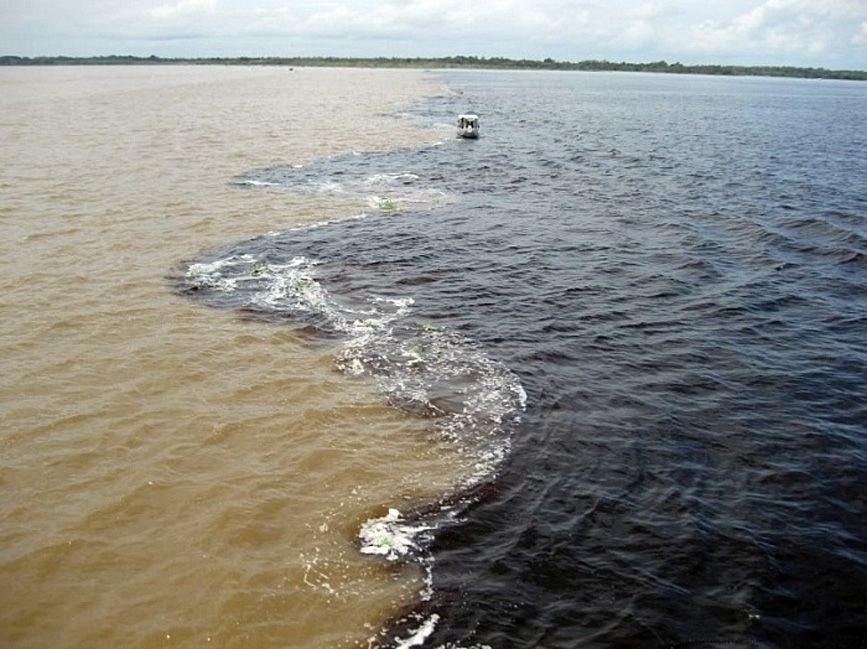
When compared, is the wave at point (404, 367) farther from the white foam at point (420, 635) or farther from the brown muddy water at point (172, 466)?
the brown muddy water at point (172, 466)

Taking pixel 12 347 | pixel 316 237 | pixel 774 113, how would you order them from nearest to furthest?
pixel 12 347, pixel 316 237, pixel 774 113

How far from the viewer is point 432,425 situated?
38.8 ft

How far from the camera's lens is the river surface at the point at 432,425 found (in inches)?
310

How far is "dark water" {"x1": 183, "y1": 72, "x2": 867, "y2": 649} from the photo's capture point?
8047 mm

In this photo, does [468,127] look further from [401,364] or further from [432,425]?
[432,425]

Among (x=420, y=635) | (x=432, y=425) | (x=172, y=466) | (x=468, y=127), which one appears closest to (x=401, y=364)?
(x=432, y=425)

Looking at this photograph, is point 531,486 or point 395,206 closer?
point 531,486

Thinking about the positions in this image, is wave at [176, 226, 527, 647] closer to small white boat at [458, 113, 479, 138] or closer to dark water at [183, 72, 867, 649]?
dark water at [183, 72, 867, 649]

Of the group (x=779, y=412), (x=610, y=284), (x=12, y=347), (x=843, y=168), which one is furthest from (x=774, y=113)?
(x=12, y=347)

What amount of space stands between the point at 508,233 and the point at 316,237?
7.10 meters

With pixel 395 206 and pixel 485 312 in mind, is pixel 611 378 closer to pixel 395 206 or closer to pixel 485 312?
pixel 485 312

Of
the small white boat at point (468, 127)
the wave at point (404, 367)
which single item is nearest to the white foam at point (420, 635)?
the wave at point (404, 367)

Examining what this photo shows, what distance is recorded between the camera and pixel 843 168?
129ft

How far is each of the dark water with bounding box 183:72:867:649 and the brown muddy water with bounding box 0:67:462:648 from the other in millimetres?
1032
